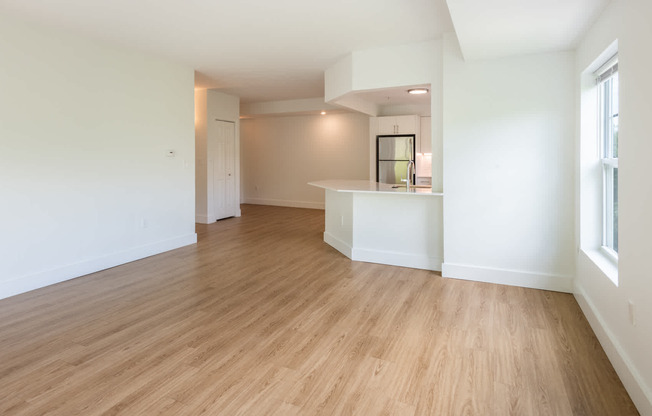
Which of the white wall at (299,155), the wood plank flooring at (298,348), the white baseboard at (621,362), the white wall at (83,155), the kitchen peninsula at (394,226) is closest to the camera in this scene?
the white baseboard at (621,362)

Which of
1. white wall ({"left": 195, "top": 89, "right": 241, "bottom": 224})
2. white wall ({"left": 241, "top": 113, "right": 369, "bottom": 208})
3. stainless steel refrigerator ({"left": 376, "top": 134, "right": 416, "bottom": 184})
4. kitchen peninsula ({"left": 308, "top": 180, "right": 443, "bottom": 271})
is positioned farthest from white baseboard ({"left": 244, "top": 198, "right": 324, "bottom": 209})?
kitchen peninsula ({"left": 308, "top": 180, "right": 443, "bottom": 271})

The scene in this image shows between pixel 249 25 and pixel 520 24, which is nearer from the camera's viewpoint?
pixel 520 24

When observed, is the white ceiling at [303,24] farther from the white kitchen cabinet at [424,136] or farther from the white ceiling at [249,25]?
the white kitchen cabinet at [424,136]

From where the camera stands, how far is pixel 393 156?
27.9 feet

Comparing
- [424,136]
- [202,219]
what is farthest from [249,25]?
[424,136]

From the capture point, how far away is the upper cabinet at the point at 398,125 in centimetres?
830

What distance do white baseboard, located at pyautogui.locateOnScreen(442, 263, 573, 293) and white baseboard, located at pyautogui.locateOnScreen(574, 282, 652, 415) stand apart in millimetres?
616

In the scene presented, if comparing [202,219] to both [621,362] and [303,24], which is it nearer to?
[303,24]

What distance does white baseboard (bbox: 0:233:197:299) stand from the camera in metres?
3.71

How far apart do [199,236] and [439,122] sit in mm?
4214

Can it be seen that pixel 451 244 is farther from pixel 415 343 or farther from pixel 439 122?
pixel 415 343

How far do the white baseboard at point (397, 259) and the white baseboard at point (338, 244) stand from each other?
5.4 inches

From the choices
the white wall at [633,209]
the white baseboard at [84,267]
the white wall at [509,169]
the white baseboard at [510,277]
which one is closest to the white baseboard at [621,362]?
the white wall at [633,209]

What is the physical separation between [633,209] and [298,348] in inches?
81.4
